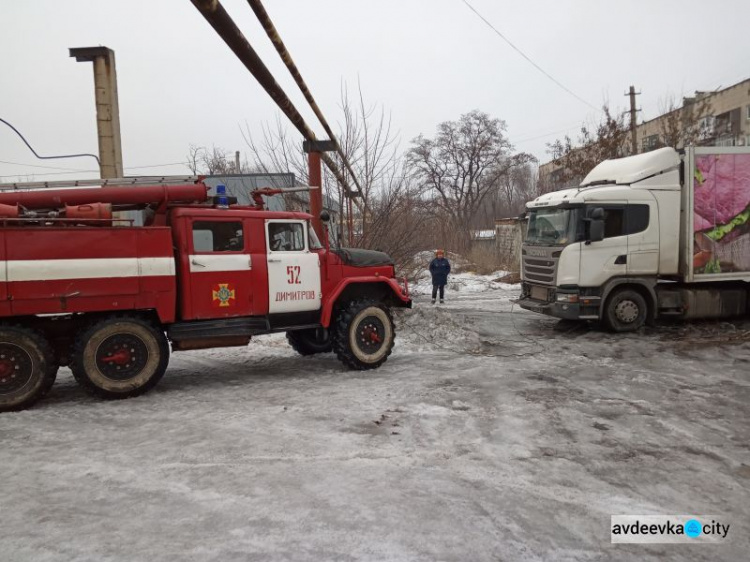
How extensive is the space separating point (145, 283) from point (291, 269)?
1902 millimetres

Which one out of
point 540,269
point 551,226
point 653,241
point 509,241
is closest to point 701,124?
point 509,241

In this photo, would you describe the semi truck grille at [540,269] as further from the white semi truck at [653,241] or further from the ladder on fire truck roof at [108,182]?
the ladder on fire truck roof at [108,182]

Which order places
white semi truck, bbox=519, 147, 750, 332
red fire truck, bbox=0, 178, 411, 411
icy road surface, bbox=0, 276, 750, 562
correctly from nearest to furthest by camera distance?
icy road surface, bbox=0, 276, 750, 562
red fire truck, bbox=0, 178, 411, 411
white semi truck, bbox=519, 147, 750, 332

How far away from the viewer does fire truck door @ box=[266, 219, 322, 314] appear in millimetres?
7008

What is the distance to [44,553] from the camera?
9.36ft

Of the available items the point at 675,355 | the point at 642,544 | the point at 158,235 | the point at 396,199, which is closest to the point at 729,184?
the point at 675,355

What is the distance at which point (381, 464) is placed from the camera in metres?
4.12

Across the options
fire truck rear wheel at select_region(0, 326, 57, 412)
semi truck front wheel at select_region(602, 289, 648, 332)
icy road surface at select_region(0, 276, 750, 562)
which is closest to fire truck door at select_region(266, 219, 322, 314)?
icy road surface at select_region(0, 276, 750, 562)

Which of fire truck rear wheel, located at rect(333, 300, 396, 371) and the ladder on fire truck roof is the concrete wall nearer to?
fire truck rear wheel, located at rect(333, 300, 396, 371)

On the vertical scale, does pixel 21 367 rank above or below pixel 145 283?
below

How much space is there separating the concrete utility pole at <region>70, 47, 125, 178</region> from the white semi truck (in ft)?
27.7

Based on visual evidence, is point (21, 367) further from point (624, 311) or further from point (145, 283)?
point (624, 311)

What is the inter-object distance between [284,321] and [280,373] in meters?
0.93

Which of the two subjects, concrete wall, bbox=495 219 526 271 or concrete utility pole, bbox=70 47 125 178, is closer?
concrete utility pole, bbox=70 47 125 178
